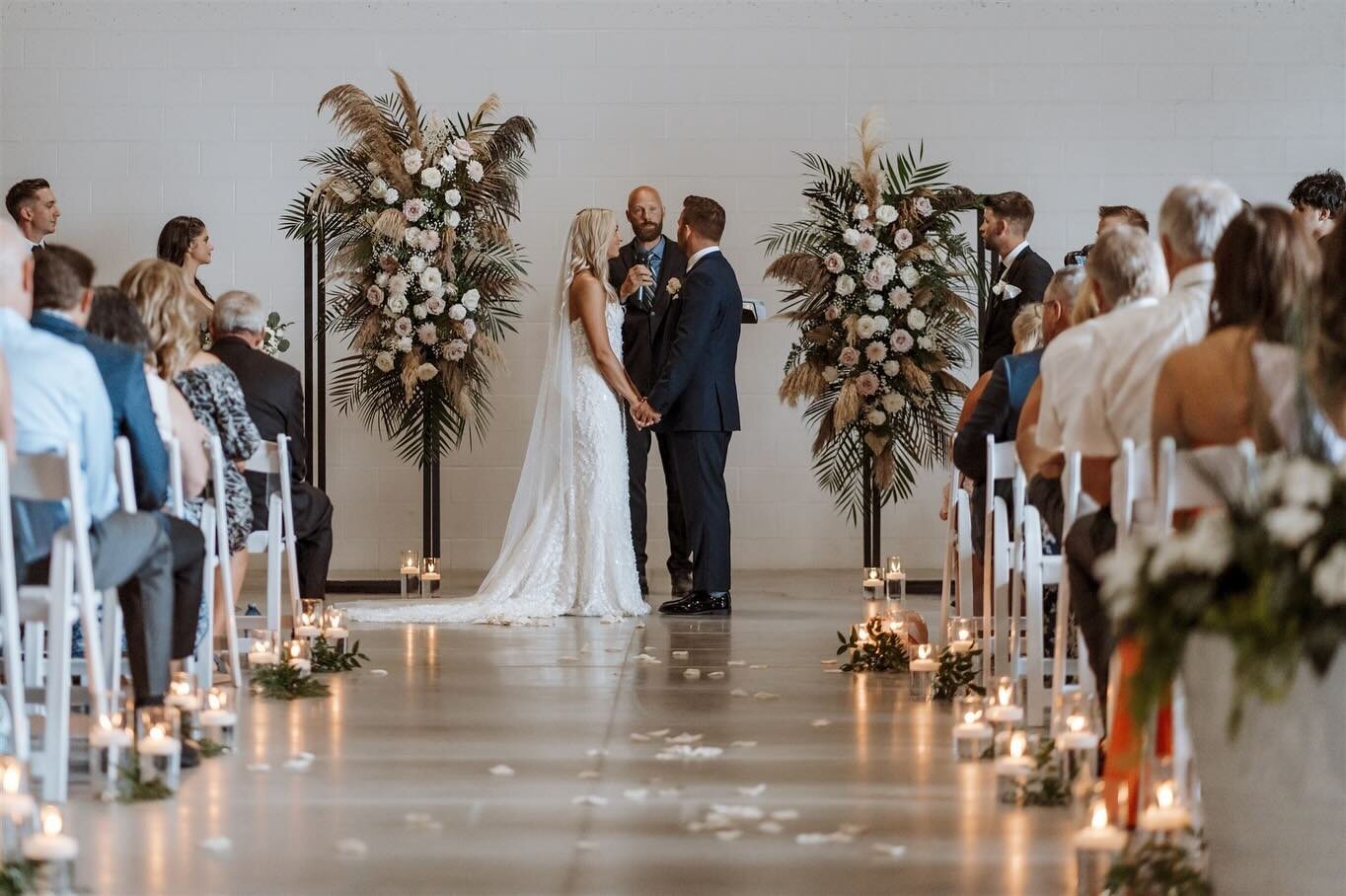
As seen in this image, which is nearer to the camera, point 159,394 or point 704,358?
point 159,394

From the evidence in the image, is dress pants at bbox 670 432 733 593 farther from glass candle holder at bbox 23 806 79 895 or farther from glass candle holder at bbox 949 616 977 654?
glass candle holder at bbox 23 806 79 895

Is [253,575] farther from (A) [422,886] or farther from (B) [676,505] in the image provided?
(A) [422,886]

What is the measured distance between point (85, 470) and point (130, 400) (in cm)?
40

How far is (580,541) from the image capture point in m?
8.02

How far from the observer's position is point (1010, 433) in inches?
231

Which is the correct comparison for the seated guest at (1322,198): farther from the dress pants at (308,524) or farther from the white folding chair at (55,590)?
the white folding chair at (55,590)

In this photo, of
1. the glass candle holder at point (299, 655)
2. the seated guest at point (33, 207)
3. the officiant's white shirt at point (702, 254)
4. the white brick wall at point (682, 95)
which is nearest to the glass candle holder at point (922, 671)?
the glass candle holder at point (299, 655)

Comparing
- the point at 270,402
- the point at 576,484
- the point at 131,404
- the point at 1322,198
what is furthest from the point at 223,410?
the point at 1322,198

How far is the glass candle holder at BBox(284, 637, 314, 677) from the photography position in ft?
19.1

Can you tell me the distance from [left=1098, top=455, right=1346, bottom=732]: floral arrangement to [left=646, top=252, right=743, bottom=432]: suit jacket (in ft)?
18.6

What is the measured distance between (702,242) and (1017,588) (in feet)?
11.5

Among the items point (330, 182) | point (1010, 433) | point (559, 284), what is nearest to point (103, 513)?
point (1010, 433)

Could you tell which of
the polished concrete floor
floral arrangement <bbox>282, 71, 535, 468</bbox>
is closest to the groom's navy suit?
floral arrangement <bbox>282, 71, 535, 468</bbox>

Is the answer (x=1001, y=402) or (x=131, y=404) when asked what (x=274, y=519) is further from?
(x=1001, y=402)
